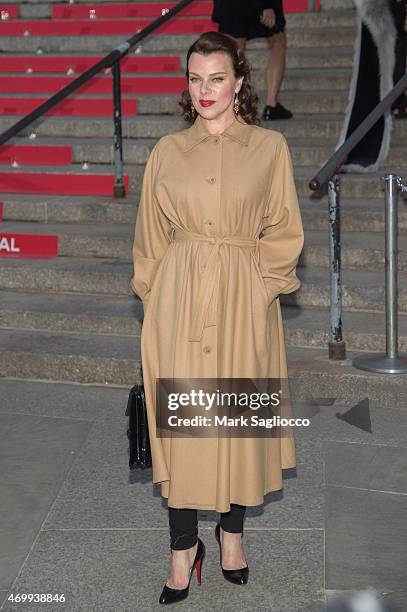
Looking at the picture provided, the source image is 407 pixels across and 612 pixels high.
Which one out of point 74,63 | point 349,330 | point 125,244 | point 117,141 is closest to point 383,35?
point 117,141

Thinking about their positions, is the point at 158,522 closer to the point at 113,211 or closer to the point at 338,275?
the point at 338,275

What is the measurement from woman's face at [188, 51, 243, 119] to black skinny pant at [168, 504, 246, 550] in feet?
4.56

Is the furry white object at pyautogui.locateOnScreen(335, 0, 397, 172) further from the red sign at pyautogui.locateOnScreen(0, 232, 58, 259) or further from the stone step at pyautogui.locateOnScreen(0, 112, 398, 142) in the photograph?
the red sign at pyautogui.locateOnScreen(0, 232, 58, 259)

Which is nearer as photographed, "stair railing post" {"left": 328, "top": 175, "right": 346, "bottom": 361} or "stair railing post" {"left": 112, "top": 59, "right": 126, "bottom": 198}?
"stair railing post" {"left": 328, "top": 175, "right": 346, "bottom": 361}

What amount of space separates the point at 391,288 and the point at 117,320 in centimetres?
179

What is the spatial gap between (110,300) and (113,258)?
61 centimetres

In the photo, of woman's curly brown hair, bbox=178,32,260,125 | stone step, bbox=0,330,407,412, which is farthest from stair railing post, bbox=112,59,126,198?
woman's curly brown hair, bbox=178,32,260,125

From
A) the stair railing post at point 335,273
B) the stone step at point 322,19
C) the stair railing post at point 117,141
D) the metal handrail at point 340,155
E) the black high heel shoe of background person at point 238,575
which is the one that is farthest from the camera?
the stone step at point 322,19

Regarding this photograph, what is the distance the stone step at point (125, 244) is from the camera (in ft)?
26.3

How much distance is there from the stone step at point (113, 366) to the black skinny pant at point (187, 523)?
2274mm

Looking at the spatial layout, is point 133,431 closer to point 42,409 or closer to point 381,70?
point 42,409

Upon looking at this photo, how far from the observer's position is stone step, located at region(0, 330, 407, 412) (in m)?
6.62

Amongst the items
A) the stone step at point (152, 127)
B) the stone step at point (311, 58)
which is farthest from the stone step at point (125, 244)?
the stone step at point (311, 58)

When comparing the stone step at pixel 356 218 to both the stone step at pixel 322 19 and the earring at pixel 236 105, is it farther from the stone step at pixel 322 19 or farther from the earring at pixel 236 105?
the earring at pixel 236 105
